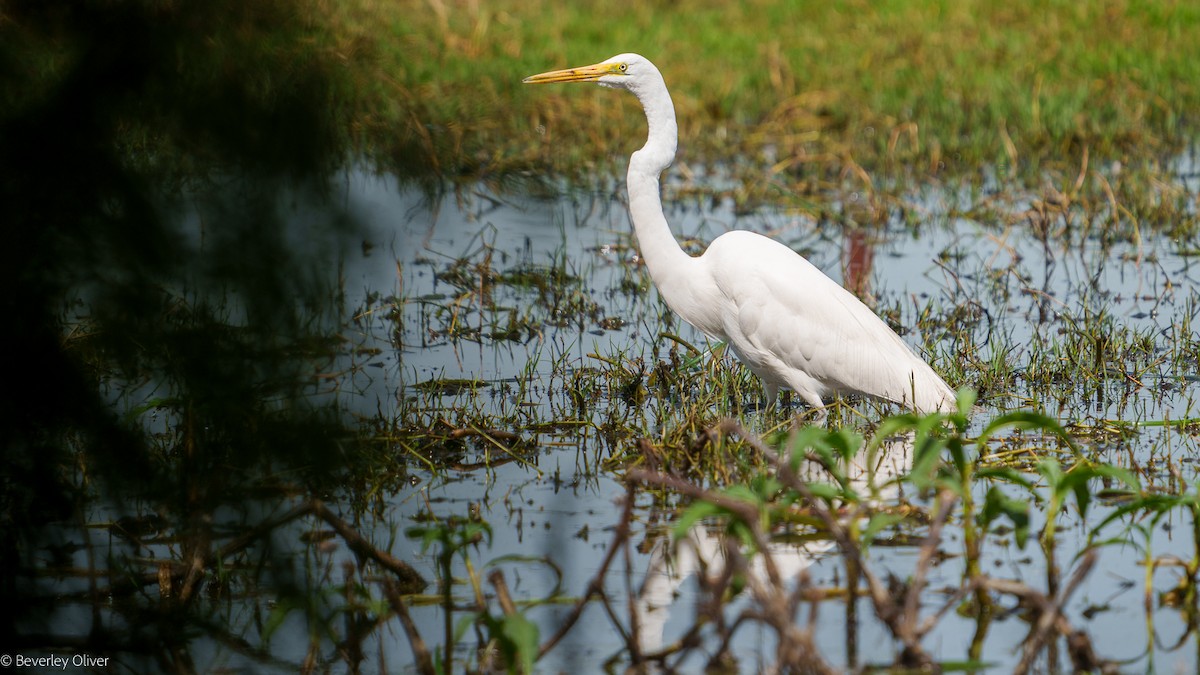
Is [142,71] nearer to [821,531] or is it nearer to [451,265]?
[821,531]

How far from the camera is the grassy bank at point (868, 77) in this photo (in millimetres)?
8344

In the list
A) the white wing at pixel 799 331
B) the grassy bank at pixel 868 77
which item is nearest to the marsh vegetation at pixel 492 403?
the white wing at pixel 799 331

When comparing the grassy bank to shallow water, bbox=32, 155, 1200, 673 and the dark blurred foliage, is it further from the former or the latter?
the dark blurred foliage

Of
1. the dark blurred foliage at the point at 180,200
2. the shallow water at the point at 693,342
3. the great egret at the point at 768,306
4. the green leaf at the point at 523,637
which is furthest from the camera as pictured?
the great egret at the point at 768,306

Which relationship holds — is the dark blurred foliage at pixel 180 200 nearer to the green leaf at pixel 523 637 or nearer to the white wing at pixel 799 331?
the green leaf at pixel 523 637

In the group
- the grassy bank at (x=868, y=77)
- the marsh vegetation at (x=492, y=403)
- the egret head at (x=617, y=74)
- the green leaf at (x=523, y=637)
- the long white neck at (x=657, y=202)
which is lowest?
the green leaf at (x=523, y=637)

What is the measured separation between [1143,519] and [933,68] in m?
7.47

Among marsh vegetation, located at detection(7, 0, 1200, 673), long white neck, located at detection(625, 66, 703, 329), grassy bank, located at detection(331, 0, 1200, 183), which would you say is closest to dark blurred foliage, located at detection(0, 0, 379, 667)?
marsh vegetation, located at detection(7, 0, 1200, 673)

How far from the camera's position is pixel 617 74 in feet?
15.3

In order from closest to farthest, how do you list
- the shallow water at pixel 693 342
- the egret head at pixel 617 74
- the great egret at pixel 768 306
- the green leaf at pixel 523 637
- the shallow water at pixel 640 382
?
the green leaf at pixel 523 637 < the shallow water at pixel 640 382 < the shallow water at pixel 693 342 < the great egret at pixel 768 306 < the egret head at pixel 617 74

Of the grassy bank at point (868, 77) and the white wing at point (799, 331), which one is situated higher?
the grassy bank at point (868, 77)

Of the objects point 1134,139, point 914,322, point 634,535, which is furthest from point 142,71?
point 1134,139

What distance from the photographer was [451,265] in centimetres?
621

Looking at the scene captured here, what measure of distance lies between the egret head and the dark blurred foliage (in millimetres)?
3123
